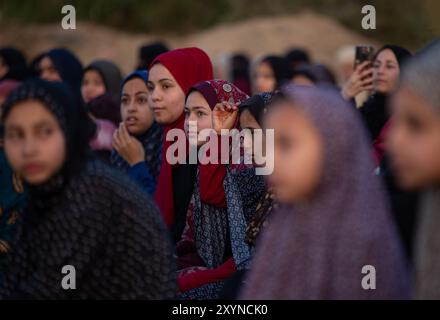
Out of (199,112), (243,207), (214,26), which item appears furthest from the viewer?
(214,26)

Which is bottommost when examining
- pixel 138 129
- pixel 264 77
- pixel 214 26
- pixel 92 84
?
pixel 138 129

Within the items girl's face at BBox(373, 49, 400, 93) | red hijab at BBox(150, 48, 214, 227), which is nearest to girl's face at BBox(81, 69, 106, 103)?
red hijab at BBox(150, 48, 214, 227)

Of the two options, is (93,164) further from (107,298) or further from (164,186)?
(164,186)

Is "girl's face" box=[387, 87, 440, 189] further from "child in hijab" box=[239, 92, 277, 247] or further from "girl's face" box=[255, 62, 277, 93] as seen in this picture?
"girl's face" box=[255, 62, 277, 93]

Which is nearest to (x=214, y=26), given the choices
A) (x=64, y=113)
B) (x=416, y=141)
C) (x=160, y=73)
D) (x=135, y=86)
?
(x=135, y=86)

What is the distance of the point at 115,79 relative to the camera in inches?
328

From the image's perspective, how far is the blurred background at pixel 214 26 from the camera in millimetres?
21203

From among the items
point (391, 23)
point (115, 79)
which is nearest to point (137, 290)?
point (115, 79)

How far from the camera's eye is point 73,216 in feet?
11.2

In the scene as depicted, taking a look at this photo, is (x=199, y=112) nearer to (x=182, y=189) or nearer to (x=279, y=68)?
(x=182, y=189)

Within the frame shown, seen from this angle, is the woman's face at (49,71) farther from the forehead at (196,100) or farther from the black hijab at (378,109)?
the forehead at (196,100)

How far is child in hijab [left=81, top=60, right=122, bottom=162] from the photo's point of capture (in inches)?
254

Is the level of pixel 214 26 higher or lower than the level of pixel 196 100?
higher

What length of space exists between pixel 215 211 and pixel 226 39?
16887mm
